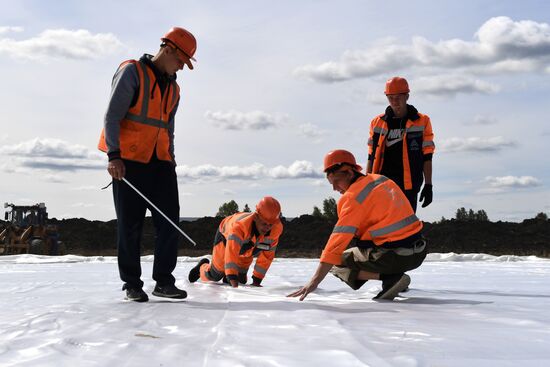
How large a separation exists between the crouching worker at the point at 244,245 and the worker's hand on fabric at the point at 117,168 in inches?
51.8

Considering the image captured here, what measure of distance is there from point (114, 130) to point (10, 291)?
5.95 feet

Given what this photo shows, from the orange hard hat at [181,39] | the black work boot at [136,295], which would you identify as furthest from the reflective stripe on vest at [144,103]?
the black work boot at [136,295]

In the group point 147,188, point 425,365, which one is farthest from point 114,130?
point 425,365

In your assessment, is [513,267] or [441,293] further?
[513,267]

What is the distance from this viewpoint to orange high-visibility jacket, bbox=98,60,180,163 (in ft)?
10.2

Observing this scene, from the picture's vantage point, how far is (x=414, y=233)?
10.6 ft

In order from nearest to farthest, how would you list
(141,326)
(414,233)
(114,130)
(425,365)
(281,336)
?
(425,365)
(281,336)
(141,326)
(114,130)
(414,233)

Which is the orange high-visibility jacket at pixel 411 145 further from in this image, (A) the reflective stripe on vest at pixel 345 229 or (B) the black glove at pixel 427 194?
(A) the reflective stripe on vest at pixel 345 229

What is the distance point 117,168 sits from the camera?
9.80ft

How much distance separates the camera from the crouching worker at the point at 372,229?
300 centimetres

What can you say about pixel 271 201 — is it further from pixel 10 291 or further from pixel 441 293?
pixel 10 291

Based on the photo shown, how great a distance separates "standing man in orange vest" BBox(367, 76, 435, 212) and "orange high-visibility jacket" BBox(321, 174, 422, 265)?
0.95 meters

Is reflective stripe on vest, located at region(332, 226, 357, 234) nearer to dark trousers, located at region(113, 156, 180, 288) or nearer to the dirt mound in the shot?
dark trousers, located at region(113, 156, 180, 288)

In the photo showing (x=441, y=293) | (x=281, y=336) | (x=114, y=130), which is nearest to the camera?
(x=281, y=336)
